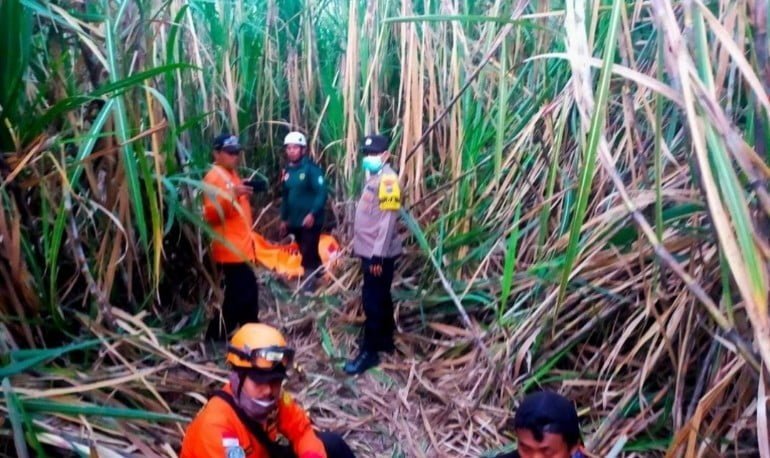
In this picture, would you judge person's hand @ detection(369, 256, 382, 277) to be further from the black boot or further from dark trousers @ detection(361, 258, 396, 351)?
the black boot

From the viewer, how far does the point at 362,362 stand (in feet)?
11.3

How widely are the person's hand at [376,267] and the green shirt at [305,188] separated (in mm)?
1368

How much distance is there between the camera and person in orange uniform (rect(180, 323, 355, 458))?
1.87 m

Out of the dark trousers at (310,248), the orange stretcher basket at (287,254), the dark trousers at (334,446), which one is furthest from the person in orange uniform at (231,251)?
the dark trousers at (310,248)

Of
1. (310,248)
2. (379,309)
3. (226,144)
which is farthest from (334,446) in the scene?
(310,248)

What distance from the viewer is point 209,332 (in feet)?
10.2

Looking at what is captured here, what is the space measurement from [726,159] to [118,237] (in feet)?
5.94

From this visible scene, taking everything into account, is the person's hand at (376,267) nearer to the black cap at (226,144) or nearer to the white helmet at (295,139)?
the black cap at (226,144)

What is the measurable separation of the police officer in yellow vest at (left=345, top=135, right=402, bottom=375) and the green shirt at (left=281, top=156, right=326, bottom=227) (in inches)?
51.1

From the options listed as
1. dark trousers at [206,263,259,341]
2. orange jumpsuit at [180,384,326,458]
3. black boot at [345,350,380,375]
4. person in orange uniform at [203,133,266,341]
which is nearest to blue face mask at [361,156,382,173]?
person in orange uniform at [203,133,266,341]

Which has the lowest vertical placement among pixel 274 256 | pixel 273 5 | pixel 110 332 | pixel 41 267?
pixel 274 256

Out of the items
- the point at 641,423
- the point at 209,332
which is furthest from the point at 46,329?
the point at 641,423

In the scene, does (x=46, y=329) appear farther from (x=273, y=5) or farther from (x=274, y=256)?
(x=273, y=5)

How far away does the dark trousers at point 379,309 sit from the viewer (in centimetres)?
351
